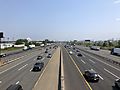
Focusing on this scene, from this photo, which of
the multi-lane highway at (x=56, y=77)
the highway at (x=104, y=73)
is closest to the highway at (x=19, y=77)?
the multi-lane highway at (x=56, y=77)

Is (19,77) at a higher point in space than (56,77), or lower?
→ lower

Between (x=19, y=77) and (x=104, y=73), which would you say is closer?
(x=19, y=77)

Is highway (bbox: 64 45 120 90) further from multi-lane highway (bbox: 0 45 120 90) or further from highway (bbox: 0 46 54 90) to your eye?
highway (bbox: 0 46 54 90)

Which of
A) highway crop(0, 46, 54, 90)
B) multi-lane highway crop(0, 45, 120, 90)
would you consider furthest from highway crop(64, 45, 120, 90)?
highway crop(0, 46, 54, 90)

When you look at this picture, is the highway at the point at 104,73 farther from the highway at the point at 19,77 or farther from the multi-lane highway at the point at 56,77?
the highway at the point at 19,77

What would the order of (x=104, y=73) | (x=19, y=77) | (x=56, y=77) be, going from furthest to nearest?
(x=104, y=73)
(x=19, y=77)
(x=56, y=77)

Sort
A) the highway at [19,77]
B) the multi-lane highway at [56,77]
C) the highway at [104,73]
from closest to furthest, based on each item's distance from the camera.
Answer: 1. the multi-lane highway at [56,77]
2. the highway at [104,73]
3. the highway at [19,77]

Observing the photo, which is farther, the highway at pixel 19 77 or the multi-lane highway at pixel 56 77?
the highway at pixel 19 77

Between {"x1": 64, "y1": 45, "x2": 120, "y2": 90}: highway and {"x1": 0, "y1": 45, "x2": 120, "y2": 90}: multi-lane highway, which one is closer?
{"x1": 0, "y1": 45, "x2": 120, "y2": 90}: multi-lane highway

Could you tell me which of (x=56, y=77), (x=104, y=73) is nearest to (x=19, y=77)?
(x=56, y=77)

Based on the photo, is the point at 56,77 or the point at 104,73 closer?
the point at 56,77

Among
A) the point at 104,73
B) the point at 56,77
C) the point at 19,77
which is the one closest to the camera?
the point at 56,77

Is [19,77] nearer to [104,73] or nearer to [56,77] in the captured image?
[56,77]

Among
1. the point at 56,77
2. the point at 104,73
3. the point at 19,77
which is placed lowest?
the point at 104,73
